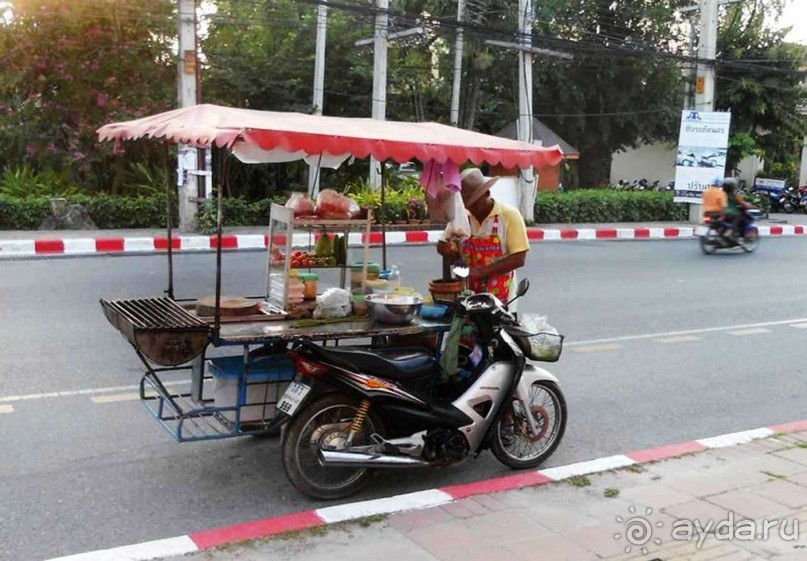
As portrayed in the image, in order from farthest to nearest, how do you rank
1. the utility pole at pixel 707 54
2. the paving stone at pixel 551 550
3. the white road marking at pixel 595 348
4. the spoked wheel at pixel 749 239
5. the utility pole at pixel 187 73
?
the utility pole at pixel 707 54 → the spoked wheel at pixel 749 239 → the utility pole at pixel 187 73 → the white road marking at pixel 595 348 → the paving stone at pixel 551 550

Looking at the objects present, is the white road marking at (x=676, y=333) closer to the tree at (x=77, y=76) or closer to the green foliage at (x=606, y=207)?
the green foliage at (x=606, y=207)

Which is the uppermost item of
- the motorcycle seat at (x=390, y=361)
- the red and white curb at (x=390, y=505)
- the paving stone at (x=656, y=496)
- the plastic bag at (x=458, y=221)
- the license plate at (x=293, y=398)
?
the plastic bag at (x=458, y=221)

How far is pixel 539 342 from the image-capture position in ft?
14.9

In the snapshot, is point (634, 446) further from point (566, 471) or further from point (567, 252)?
point (567, 252)

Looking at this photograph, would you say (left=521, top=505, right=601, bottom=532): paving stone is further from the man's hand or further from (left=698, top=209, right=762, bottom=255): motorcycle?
(left=698, top=209, right=762, bottom=255): motorcycle

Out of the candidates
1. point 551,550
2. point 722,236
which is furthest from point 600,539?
point 722,236

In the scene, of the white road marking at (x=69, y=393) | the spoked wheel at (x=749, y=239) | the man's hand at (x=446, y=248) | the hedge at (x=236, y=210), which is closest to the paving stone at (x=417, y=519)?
the man's hand at (x=446, y=248)

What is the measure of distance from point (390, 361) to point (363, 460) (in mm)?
532

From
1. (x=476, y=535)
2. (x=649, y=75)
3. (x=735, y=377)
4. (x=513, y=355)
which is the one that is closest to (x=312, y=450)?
(x=476, y=535)

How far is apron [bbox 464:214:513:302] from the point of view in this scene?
4.82 metres

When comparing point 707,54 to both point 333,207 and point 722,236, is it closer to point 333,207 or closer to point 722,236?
point 722,236

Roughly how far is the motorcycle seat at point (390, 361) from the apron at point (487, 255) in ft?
2.10

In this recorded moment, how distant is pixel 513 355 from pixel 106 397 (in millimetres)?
2959

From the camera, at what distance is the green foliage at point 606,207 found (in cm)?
2088
